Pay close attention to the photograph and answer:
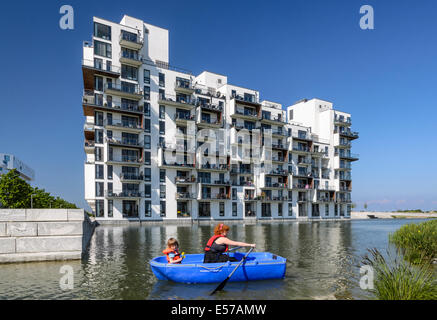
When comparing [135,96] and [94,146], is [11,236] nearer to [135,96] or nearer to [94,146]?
[94,146]

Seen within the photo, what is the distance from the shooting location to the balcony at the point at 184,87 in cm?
5151

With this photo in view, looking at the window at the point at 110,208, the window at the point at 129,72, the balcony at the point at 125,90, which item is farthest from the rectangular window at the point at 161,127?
the window at the point at 110,208

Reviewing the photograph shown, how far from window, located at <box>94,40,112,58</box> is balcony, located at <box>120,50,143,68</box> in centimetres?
198

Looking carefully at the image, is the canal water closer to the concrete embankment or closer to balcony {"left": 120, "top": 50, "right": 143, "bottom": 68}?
balcony {"left": 120, "top": 50, "right": 143, "bottom": 68}

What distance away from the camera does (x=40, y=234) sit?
45.3 ft

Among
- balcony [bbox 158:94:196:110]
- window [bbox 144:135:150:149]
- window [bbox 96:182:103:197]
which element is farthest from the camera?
balcony [bbox 158:94:196:110]

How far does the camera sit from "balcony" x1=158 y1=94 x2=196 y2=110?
163 ft

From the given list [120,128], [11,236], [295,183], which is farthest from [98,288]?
[295,183]

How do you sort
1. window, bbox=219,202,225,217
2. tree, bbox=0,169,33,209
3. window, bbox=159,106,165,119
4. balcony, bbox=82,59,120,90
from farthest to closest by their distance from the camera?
window, bbox=219,202,225,217
window, bbox=159,106,165,119
balcony, bbox=82,59,120,90
tree, bbox=0,169,33,209

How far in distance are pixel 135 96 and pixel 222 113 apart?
1658cm

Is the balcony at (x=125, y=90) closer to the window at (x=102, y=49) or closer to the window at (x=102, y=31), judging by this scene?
the window at (x=102, y=49)

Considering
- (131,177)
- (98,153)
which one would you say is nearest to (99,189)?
(131,177)

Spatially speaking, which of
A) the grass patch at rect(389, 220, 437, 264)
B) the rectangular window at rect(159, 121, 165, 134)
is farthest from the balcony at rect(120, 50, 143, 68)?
the grass patch at rect(389, 220, 437, 264)

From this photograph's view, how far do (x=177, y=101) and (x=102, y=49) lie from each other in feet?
46.7
